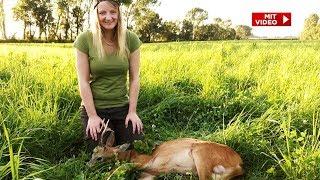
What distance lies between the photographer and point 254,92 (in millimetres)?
6066

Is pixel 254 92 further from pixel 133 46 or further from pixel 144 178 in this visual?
pixel 144 178

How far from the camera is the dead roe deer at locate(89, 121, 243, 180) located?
359 centimetres

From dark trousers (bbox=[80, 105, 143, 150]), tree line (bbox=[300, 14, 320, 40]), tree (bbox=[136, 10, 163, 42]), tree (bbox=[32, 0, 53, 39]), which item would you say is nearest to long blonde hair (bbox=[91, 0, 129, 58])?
dark trousers (bbox=[80, 105, 143, 150])

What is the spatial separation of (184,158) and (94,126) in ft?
3.19

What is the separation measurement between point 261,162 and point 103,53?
1687 millimetres

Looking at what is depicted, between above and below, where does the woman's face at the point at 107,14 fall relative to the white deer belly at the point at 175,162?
above

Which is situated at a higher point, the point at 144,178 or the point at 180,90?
the point at 180,90

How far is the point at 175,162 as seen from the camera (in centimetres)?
378

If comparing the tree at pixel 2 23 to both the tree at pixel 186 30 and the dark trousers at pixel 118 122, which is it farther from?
the dark trousers at pixel 118 122

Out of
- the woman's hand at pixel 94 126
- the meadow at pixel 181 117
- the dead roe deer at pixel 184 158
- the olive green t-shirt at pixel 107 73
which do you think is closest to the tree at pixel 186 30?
the meadow at pixel 181 117

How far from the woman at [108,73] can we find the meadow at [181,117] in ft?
0.97

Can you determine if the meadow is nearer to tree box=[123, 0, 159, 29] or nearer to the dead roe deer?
the dead roe deer

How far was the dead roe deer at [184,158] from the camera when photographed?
3.59 metres

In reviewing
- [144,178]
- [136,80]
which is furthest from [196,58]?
[144,178]
